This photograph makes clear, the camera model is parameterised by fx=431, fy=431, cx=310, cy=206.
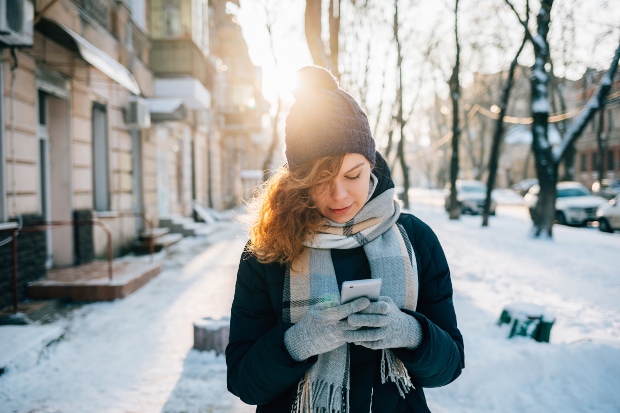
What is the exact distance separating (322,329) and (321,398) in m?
0.33

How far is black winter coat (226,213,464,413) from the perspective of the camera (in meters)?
1.37

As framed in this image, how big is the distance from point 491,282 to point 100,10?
9.47 m

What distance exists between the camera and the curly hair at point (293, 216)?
1.50 metres

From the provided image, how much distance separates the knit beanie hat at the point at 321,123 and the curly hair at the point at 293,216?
0.13ft

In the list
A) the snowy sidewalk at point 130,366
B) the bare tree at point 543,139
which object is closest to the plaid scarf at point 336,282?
the snowy sidewalk at point 130,366

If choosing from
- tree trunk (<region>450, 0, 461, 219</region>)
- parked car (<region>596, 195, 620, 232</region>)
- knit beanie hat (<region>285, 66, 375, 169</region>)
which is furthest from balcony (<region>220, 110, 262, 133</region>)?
knit beanie hat (<region>285, 66, 375, 169</region>)

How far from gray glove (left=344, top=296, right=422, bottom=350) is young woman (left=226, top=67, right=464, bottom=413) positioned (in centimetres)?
4

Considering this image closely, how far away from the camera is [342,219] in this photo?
155 centimetres

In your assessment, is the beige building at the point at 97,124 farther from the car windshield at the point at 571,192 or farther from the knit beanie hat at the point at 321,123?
the car windshield at the point at 571,192

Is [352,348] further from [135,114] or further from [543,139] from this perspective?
[543,139]

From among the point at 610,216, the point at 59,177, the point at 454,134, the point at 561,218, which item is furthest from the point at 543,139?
the point at 59,177

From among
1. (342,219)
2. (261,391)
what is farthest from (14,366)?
(342,219)

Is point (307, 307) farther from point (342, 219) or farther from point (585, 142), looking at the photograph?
point (585, 142)

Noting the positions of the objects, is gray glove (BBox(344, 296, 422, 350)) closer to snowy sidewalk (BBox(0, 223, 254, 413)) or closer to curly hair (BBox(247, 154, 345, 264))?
curly hair (BBox(247, 154, 345, 264))
